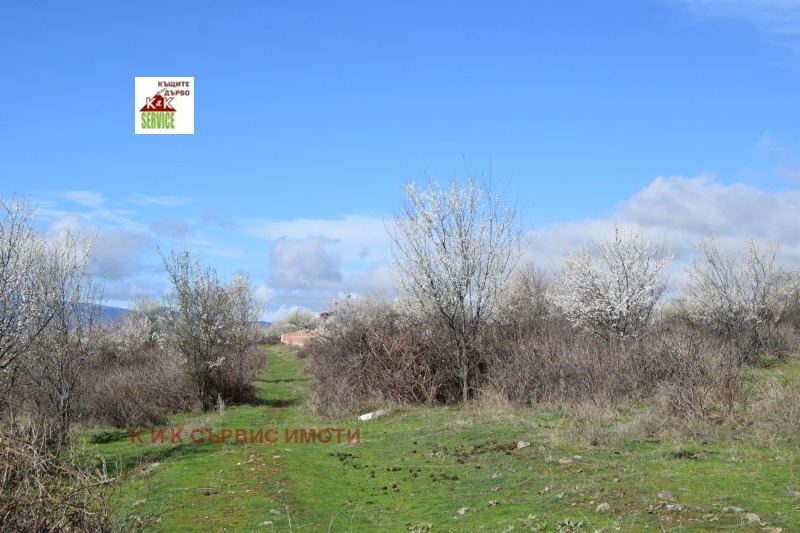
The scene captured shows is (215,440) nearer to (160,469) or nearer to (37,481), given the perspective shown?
(160,469)

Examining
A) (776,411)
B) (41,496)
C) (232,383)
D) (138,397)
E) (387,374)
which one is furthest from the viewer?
(232,383)

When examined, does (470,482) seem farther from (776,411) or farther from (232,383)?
(232,383)

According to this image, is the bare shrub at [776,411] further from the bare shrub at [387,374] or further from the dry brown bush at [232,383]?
the dry brown bush at [232,383]

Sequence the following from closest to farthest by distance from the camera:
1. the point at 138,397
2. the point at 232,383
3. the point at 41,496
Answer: the point at 41,496
the point at 138,397
the point at 232,383

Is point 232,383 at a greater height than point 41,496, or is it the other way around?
point 41,496

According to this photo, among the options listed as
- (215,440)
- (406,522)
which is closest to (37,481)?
(406,522)

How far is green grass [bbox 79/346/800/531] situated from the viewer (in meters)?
7.87

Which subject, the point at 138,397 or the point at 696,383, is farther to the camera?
the point at 138,397

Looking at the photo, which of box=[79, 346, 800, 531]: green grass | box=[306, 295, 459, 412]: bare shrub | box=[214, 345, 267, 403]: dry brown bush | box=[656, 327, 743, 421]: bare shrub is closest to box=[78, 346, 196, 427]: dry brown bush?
box=[214, 345, 267, 403]: dry brown bush

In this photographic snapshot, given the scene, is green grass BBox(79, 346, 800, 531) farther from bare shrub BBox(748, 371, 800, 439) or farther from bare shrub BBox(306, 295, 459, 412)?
bare shrub BBox(306, 295, 459, 412)

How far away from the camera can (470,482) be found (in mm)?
10133

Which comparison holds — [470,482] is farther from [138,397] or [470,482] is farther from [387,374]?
[138,397]

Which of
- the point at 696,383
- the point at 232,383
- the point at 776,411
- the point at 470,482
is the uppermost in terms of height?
the point at 696,383

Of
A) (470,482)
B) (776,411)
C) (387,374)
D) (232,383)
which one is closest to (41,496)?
(470,482)
